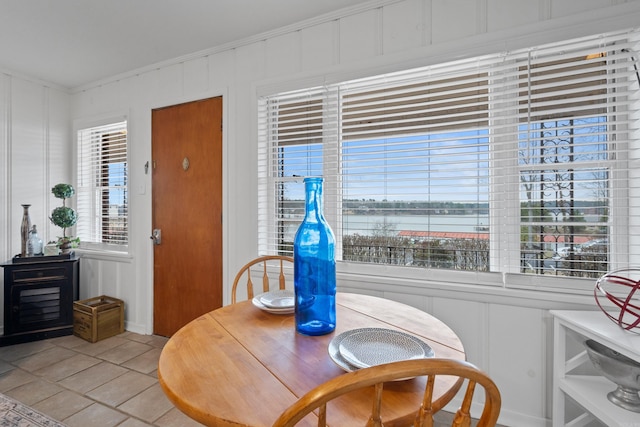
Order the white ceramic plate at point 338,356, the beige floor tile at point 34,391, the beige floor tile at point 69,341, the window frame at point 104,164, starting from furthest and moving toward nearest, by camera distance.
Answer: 1. the window frame at point 104,164
2. the beige floor tile at point 69,341
3. the beige floor tile at point 34,391
4. the white ceramic plate at point 338,356

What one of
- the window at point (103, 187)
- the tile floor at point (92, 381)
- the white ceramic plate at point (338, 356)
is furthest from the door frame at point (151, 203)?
the white ceramic plate at point (338, 356)

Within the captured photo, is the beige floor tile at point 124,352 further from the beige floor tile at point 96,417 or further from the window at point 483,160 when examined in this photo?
the window at point 483,160

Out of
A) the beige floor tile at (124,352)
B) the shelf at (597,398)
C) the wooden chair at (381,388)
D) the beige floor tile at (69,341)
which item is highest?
the wooden chair at (381,388)

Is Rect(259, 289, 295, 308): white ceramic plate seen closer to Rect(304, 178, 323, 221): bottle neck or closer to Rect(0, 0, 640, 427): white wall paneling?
Rect(304, 178, 323, 221): bottle neck

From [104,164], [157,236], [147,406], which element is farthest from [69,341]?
[104,164]

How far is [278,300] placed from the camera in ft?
4.80

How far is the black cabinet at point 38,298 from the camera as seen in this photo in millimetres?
2846

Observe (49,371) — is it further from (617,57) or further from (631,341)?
(617,57)

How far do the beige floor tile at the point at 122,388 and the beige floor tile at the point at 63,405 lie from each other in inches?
2.6

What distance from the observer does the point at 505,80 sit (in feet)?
6.04

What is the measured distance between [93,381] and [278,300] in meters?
1.81

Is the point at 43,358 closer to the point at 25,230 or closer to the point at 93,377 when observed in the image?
the point at 93,377

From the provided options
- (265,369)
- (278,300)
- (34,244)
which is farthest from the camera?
(34,244)

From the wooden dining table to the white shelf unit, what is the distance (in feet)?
2.29
